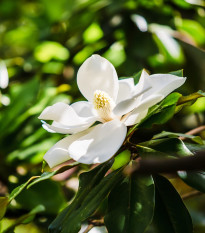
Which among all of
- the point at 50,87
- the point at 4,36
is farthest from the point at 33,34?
the point at 50,87

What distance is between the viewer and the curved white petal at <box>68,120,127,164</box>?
0.61 meters

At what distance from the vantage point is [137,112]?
66 cm

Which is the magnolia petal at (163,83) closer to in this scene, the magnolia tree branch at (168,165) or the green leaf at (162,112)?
the green leaf at (162,112)

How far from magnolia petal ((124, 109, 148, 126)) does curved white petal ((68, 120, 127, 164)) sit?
0.5 inches

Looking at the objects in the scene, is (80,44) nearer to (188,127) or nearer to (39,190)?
(188,127)

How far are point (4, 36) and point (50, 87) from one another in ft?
1.95

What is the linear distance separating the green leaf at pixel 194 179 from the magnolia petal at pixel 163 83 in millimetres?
138

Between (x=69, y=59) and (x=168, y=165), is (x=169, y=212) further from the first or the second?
(x=69, y=59)

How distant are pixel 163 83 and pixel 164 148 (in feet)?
0.35

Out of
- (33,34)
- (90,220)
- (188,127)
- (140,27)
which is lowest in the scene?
(188,127)

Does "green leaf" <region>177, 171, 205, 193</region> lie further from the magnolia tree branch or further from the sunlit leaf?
the sunlit leaf

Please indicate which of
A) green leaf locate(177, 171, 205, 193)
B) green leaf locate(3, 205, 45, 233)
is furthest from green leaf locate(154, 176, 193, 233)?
green leaf locate(3, 205, 45, 233)

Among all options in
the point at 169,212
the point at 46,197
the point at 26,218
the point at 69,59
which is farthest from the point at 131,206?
the point at 69,59

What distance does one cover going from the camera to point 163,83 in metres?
0.66
